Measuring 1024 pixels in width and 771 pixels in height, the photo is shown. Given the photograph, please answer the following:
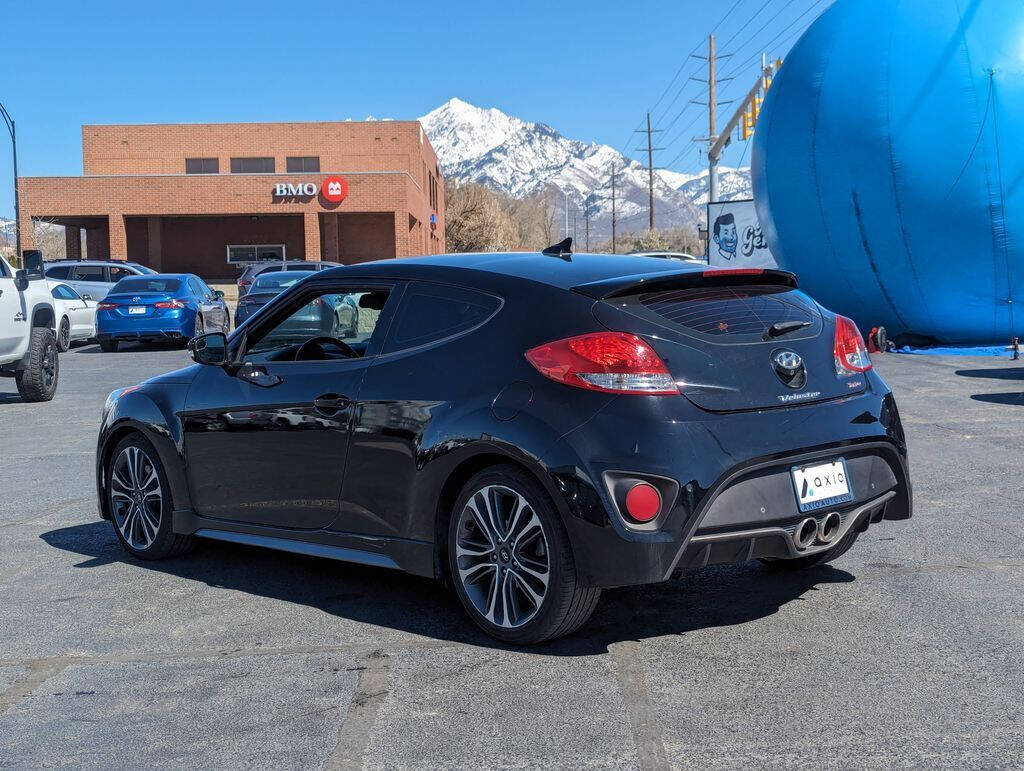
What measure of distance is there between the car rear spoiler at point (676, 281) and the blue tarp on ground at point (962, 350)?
47.9 ft

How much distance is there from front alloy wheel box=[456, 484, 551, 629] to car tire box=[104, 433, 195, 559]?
6.90 feet

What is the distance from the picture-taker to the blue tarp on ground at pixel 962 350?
60.3 feet

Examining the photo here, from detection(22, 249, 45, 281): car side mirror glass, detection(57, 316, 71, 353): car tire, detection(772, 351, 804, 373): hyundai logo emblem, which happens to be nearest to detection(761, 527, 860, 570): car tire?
detection(772, 351, 804, 373): hyundai logo emblem

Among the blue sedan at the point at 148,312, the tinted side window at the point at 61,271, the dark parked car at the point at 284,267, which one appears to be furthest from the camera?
the tinted side window at the point at 61,271

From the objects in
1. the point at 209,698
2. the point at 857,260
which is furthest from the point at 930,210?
the point at 209,698

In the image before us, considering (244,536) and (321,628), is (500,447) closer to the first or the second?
(321,628)

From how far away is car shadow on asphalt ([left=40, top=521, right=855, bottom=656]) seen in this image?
4816 millimetres

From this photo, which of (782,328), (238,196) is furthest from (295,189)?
(782,328)

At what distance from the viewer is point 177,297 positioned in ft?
74.8

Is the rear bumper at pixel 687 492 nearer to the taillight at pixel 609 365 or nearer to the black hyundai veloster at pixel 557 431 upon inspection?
the black hyundai veloster at pixel 557 431

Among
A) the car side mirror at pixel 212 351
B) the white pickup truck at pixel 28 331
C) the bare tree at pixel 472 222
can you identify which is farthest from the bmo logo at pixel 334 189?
the car side mirror at pixel 212 351

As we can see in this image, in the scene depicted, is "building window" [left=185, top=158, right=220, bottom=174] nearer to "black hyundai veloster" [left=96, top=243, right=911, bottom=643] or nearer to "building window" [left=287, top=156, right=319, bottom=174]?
"building window" [left=287, top=156, right=319, bottom=174]

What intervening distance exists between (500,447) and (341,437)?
97 centimetres

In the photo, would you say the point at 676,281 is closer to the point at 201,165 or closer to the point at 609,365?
the point at 609,365
